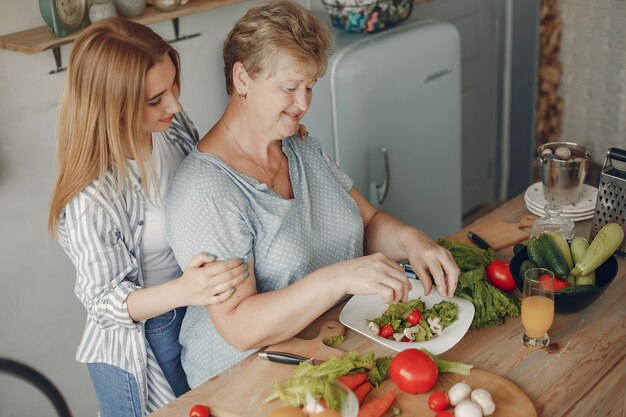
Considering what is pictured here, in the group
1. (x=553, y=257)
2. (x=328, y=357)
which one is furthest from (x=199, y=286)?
(x=553, y=257)

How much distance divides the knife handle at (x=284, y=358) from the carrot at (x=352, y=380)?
14 cm

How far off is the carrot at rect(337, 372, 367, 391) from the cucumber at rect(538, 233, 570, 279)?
2.00 ft

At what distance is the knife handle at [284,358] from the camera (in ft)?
6.21

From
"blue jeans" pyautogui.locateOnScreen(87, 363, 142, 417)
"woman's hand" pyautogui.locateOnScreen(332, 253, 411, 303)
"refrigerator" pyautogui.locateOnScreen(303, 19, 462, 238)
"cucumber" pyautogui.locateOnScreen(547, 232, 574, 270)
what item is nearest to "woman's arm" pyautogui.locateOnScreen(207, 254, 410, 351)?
"woman's hand" pyautogui.locateOnScreen(332, 253, 411, 303)

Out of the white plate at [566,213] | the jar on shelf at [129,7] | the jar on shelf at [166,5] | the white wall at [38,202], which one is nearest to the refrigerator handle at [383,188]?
the white wall at [38,202]

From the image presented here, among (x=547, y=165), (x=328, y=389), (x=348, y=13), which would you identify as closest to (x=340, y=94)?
(x=348, y=13)

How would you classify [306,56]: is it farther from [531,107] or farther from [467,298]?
[531,107]

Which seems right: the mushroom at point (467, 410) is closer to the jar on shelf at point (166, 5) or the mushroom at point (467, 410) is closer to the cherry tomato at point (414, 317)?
the cherry tomato at point (414, 317)

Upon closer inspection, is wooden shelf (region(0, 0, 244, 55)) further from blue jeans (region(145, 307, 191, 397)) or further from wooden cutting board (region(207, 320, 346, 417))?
wooden cutting board (region(207, 320, 346, 417))

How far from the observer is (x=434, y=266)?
7.01 feet

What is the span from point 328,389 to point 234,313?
1.52 feet

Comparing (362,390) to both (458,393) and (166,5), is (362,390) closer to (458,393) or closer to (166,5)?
(458,393)

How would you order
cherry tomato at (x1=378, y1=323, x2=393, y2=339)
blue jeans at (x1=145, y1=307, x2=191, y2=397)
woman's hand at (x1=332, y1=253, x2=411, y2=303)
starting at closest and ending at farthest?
woman's hand at (x1=332, y1=253, x2=411, y2=303) → cherry tomato at (x1=378, y1=323, x2=393, y2=339) → blue jeans at (x1=145, y1=307, x2=191, y2=397)

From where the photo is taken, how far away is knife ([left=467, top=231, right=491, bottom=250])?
240 cm
